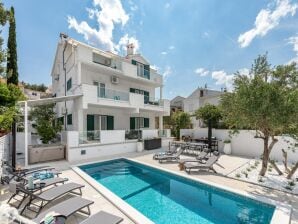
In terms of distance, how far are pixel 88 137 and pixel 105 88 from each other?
483 cm

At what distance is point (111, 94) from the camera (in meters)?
16.8

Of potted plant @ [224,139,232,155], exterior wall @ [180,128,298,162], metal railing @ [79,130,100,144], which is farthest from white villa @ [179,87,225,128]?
metal railing @ [79,130,100,144]

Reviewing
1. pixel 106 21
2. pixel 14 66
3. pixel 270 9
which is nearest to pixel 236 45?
pixel 270 9

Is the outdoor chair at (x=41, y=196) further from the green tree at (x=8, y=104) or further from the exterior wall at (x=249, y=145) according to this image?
the exterior wall at (x=249, y=145)

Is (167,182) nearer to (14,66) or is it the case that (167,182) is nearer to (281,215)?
(281,215)

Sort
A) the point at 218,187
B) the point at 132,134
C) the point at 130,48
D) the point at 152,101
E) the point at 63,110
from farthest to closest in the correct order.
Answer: the point at 130,48
the point at 152,101
the point at 63,110
the point at 132,134
the point at 218,187

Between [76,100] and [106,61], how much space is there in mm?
6381

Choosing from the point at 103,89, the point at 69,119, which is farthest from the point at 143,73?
Answer: the point at 69,119

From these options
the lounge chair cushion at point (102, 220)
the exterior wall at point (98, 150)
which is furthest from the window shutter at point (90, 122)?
the lounge chair cushion at point (102, 220)

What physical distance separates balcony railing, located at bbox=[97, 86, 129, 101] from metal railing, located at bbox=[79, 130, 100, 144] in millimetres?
3437

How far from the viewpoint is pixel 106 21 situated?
1873cm

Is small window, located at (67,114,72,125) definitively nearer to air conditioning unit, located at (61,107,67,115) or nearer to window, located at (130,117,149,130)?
air conditioning unit, located at (61,107,67,115)

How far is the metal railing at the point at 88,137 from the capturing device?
14.0 meters

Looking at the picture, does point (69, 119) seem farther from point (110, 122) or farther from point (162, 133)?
point (162, 133)
